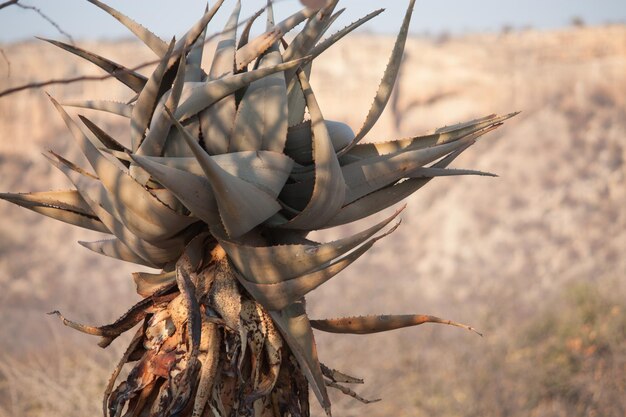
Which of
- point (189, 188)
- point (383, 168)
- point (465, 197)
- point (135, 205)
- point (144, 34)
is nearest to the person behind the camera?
point (189, 188)

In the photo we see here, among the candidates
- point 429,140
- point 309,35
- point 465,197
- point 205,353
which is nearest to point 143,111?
point 309,35

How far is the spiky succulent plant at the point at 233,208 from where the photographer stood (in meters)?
1.44

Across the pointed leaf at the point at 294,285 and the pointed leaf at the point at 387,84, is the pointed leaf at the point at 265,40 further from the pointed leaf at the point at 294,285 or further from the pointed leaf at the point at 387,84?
the pointed leaf at the point at 294,285

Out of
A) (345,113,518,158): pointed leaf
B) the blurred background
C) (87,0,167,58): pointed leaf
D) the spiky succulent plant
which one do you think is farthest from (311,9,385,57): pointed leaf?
the blurred background

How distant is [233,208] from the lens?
4.52 feet

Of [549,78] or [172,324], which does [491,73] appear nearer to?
[549,78]

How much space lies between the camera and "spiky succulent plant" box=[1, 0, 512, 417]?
4.71 feet

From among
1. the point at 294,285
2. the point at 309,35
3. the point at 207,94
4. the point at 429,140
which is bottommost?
the point at 294,285

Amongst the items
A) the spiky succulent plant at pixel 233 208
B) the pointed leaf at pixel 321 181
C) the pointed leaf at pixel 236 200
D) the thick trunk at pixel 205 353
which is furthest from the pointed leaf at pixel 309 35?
the thick trunk at pixel 205 353

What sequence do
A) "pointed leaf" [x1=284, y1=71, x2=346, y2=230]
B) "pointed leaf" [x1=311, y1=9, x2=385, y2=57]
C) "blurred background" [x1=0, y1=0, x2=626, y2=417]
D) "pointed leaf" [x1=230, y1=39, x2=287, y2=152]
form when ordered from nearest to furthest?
"pointed leaf" [x1=284, y1=71, x2=346, y2=230], "pointed leaf" [x1=230, y1=39, x2=287, y2=152], "pointed leaf" [x1=311, y1=9, x2=385, y2=57], "blurred background" [x1=0, y1=0, x2=626, y2=417]

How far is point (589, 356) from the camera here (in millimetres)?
9445

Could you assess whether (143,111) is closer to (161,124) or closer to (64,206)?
(161,124)

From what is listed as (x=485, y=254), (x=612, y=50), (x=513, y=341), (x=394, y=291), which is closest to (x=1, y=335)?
(x=394, y=291)

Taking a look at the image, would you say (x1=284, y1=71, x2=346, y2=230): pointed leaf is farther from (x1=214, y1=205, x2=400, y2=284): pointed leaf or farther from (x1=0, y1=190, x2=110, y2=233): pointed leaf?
(x1=0, y1=190, x2=110, y2=233): pointed leaf
